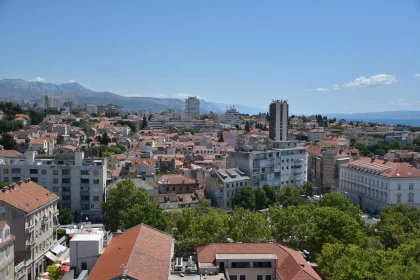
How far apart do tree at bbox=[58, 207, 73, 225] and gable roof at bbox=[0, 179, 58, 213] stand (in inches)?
300

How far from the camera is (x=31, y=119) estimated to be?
12612cm

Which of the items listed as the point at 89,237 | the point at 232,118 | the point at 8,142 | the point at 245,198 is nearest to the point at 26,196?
the point at 89,237

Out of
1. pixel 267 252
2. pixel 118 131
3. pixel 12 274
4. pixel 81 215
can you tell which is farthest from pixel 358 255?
pixel 118 131

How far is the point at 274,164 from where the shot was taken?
70750 mm

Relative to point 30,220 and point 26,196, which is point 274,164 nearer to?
point 26,196

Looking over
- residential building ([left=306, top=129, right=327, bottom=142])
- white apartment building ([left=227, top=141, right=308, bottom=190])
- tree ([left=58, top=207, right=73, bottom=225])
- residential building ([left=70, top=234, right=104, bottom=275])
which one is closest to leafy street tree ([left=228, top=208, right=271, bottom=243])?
residential building ([left=70, top=234, right=104, bottom=275])

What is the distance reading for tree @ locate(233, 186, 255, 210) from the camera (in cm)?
6019

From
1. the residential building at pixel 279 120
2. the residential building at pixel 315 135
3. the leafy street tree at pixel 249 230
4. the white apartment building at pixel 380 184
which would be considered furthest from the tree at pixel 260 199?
the residential building at pixel 315 135

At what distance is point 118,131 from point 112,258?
108760 mm

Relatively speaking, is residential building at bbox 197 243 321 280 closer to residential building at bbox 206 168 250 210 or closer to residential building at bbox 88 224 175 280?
residential building at bbox 88 224 175 280

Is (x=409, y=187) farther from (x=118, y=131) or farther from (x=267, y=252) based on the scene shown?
(x=118, y=131)

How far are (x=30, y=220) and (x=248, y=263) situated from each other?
18692 mm

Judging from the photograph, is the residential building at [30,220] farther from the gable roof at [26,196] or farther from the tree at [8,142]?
the tree at [8,142]

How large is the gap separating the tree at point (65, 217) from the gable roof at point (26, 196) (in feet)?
25.0
